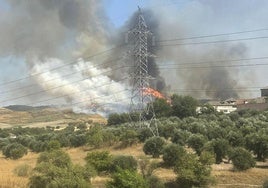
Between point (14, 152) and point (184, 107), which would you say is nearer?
point (14, 152)

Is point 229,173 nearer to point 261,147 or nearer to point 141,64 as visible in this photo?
point 261,147

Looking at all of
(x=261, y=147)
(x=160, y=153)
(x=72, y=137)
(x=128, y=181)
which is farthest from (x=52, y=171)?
(x=72, y=137)

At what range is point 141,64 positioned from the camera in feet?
219

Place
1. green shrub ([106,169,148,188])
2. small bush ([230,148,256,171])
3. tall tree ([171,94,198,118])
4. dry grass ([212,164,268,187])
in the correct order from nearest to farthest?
green shrub ([106,169,148,188]) < dry grass ([212,164,268,187]) < small bush ([230,148,256,171]) < tall tree ([171,94,198,118])

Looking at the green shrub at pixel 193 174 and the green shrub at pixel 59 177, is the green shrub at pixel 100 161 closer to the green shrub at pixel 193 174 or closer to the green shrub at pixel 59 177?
the green shrub at pixel 59 177

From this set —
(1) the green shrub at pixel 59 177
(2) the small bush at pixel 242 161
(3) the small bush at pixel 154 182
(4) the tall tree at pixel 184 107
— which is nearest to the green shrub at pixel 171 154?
(2) the small bush at pixel 242 161

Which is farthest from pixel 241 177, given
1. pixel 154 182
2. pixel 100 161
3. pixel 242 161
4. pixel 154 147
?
pixel 154 147

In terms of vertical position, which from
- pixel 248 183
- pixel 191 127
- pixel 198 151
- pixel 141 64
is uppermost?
pixel 141 64

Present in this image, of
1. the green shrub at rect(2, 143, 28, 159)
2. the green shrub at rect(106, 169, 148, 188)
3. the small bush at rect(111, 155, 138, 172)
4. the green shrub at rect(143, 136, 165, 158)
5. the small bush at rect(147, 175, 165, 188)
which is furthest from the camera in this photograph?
the green shrub at rect(2, 143, 28, 159)

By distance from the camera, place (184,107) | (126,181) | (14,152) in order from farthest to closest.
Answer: (184,107)
(14,152)
(126,181)

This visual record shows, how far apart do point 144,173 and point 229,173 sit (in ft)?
23.9

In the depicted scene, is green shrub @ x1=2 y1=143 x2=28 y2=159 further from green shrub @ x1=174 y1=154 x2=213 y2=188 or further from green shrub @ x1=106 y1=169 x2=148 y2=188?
green shrub @ x1=106 y1=169 x2=148 y2=188

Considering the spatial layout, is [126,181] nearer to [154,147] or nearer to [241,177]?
[241,177]

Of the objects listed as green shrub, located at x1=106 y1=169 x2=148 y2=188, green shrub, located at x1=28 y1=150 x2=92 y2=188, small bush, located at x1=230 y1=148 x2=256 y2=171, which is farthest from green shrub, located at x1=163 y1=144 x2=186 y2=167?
green shrub, located at x1=106 y1=169 x2=148 y2=188
